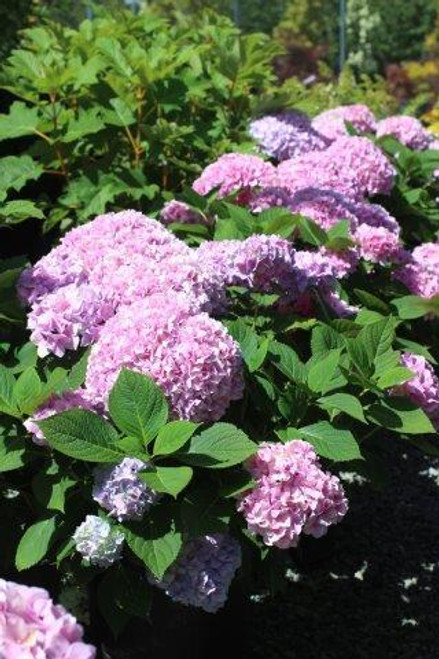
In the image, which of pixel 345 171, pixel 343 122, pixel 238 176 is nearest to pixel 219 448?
pixel 238 176

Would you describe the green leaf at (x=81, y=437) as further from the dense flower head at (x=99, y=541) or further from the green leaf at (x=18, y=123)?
the green leaf at (x=18, y=123)

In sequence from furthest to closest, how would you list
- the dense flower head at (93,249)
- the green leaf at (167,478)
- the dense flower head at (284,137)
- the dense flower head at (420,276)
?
the dense flower head at (284,137) < the dense flower head at (420,276) < the dense flower head at (93,249) < the green leaf at (167,478)

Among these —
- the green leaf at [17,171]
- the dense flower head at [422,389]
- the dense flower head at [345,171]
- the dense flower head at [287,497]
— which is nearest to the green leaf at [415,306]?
the dense flower head at [422,389]

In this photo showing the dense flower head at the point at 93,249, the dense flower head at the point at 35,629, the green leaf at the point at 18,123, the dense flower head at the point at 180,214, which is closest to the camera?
the dense flower head at the point at 35,629

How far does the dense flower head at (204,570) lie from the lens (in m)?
1.82

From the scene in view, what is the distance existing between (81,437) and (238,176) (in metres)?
1.26

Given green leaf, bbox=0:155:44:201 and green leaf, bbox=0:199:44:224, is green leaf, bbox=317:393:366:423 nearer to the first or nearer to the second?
green leaf, bbox=0:199:44:224

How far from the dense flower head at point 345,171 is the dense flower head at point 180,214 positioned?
24 cm

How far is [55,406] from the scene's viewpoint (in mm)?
1785

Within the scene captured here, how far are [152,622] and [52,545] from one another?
445 mm

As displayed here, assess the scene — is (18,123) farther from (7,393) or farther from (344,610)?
(344,610)

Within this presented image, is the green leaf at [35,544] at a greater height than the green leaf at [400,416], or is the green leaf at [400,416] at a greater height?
the green leaf at [400,416]

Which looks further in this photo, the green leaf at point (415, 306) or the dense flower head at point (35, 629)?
the green leaf at point (415, 306)

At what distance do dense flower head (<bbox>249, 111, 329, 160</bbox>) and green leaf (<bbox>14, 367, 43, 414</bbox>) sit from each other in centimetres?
176
